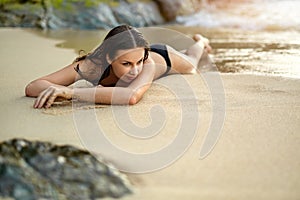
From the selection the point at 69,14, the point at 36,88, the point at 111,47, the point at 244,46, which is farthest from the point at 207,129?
the point at 69,14

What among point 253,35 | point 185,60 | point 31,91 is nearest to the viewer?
point 31,91

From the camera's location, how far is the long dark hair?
8.03 ft

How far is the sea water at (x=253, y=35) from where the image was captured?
3.42 metres

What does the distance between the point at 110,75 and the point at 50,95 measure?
0.53 meters

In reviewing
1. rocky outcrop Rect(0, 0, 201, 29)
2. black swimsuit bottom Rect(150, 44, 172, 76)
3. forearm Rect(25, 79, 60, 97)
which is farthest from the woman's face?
rocky outcrop Rect(0, 0, 201, 29)

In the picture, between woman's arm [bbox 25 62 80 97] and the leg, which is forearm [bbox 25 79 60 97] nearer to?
woman's arm [bbox 25 62 80 97]

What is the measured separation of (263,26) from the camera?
20.2ft

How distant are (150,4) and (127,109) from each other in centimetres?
563

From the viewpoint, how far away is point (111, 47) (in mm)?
2508

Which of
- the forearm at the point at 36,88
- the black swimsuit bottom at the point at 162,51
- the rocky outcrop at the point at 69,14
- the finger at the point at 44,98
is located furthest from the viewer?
the rocky outcrop at the point at 69,14

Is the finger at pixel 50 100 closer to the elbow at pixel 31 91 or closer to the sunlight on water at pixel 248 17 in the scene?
the elbow at pixel 31 91

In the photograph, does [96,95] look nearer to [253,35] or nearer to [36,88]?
[36,88]

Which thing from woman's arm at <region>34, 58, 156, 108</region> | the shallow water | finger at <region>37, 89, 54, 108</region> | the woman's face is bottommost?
finger at <region>37, 89, 54, 108</region>

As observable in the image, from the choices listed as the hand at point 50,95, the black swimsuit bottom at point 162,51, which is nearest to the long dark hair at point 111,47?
the hand at point 50,95
